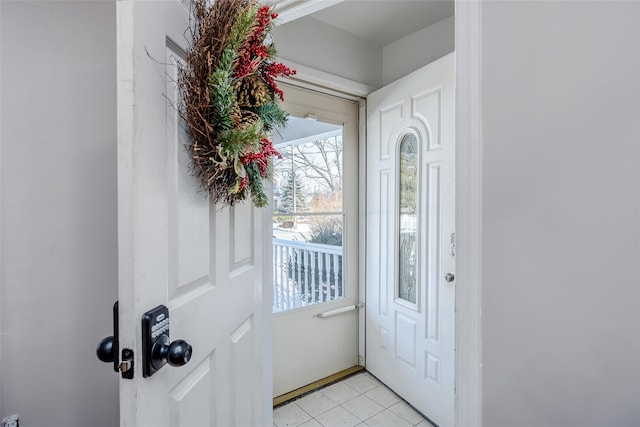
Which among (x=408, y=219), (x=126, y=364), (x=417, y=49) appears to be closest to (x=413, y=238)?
(x=408, y=219)

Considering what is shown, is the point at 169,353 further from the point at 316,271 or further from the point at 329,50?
the point at 329,50

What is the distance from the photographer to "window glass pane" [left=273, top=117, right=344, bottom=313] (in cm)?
201

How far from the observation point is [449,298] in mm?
1642

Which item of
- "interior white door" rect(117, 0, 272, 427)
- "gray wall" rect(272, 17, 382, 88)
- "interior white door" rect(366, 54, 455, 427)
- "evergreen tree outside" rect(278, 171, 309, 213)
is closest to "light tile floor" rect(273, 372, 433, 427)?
"interior white door" rect(366, 54, 455, 427)

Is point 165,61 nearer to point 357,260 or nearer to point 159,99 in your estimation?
point 159,99

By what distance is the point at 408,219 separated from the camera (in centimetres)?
193

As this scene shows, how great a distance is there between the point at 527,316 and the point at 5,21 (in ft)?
5.15

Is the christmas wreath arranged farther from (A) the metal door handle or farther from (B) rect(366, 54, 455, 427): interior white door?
(B) rect(366, 54, 455, 427): interior white door

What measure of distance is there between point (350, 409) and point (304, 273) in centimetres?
86

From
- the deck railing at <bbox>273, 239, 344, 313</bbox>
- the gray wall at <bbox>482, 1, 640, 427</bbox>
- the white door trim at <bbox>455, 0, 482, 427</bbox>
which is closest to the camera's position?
the gray wall at <bbox>482, 1, 640, 427</bbox>

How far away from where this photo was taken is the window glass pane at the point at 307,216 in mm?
2006

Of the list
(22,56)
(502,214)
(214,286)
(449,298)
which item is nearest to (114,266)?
(214,286)

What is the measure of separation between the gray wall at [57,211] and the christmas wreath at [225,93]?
18.6 inches

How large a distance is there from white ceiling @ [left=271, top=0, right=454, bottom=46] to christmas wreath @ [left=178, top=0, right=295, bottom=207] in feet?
3.72
